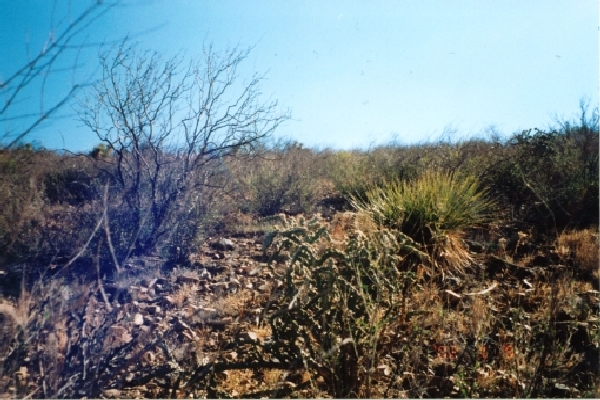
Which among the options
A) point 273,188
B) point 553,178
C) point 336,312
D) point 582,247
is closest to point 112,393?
point 336,312

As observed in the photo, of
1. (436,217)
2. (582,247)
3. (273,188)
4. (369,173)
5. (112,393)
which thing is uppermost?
(369,173)

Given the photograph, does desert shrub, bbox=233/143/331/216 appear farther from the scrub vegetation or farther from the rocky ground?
the rocky ground

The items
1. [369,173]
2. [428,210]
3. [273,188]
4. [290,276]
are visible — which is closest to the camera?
[290,276]

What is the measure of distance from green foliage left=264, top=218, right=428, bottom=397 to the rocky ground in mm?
131

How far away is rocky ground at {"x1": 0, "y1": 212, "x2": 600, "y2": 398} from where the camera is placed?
2553mm

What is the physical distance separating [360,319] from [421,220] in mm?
2835

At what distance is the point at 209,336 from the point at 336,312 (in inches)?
49.7

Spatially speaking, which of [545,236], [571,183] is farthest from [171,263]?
[571,183]

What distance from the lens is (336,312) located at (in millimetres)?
2582

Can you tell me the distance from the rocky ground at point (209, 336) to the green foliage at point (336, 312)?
0.13m

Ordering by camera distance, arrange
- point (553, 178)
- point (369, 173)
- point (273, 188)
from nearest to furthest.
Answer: point (553, 178), point (273, 188), point (369, 173)

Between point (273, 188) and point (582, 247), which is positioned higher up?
point (273, 188)

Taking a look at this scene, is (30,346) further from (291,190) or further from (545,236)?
(291,190)

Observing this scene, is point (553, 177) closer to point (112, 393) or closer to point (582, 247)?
point (582, 247)
